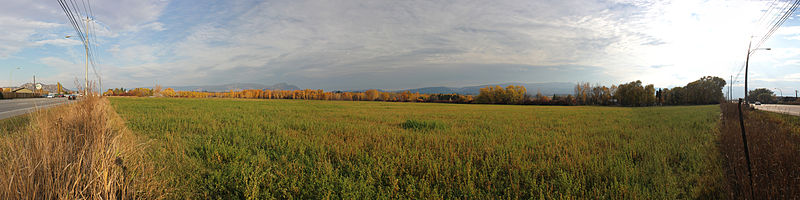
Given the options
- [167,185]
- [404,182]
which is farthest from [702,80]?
[167,185]

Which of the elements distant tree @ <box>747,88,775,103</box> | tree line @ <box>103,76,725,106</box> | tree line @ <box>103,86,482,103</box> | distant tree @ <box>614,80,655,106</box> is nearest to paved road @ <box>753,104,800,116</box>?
tree line @ <box>103,76,725,106</box>

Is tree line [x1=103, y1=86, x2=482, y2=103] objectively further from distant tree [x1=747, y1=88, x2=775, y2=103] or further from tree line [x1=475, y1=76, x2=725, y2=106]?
distant tree [x1=747, y1=88, x2=775, y2=103]

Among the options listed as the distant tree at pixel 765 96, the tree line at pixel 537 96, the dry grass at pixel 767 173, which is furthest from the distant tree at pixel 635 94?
the dry grass at pixel 767 173

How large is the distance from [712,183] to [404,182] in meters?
4.65

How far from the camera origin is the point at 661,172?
17.0 feet

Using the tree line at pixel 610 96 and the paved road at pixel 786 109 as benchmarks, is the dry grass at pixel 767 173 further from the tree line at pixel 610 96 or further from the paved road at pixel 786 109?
the tree line at pixel 610 96

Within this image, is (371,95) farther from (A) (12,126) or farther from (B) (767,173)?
(B) (767,173)

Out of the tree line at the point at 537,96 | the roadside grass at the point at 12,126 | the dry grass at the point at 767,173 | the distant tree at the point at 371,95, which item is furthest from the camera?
the distant tree at the point at 371,95

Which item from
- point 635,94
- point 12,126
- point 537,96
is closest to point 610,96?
point 635,94

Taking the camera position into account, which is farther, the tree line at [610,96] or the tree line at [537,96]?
the tree line at [537,96]

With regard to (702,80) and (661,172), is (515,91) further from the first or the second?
(661,172)

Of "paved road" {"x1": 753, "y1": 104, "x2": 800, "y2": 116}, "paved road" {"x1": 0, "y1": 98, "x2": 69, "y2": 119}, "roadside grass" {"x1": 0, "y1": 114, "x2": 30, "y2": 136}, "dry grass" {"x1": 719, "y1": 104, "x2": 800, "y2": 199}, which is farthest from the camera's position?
"paved road" {"x1": 753, "y1": 104, "x2": 800, "y2": 116}

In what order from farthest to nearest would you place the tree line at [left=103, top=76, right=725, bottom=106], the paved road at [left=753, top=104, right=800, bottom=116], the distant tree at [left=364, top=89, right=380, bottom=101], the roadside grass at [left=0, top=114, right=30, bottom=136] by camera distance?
the distant tree at [left=364, top=89, right=380, bottom=101]
the tree line at [left=103, top=76, right=725, bottom=106]
the paved road at [left=753, top=104, right=800, bottom=116]
the roadside grass at [left=0, top=114, right=30, bottom=136]

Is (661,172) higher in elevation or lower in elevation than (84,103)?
lower
